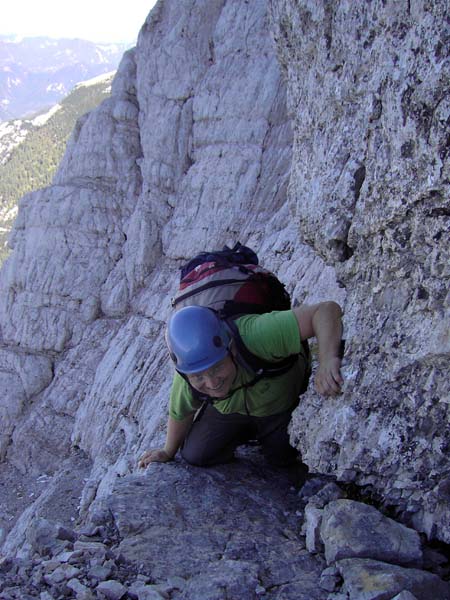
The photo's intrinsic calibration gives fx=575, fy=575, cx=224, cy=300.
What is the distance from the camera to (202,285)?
610 cm

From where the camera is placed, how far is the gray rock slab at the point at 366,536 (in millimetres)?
4418

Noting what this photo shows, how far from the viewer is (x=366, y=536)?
4559 mm

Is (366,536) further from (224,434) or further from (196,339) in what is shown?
(224,434)

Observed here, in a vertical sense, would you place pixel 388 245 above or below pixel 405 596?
above

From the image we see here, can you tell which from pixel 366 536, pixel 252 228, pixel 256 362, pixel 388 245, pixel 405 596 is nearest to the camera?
pixel 405 596

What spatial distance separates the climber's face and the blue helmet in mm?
104

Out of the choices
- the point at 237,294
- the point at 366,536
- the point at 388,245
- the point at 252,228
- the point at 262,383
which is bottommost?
the point at 366,536

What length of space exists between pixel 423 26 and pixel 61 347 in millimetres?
22733

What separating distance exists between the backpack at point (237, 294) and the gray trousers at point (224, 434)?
55 centimetres

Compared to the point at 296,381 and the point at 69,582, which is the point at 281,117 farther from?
the point at 69,582

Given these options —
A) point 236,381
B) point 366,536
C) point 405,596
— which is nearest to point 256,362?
point 236,381

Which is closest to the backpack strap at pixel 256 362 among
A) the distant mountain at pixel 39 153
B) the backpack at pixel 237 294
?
the backpack at pixel 237 294

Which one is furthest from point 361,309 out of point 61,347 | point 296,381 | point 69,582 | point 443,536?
point 61,347

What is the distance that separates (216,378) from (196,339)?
1.63ft
